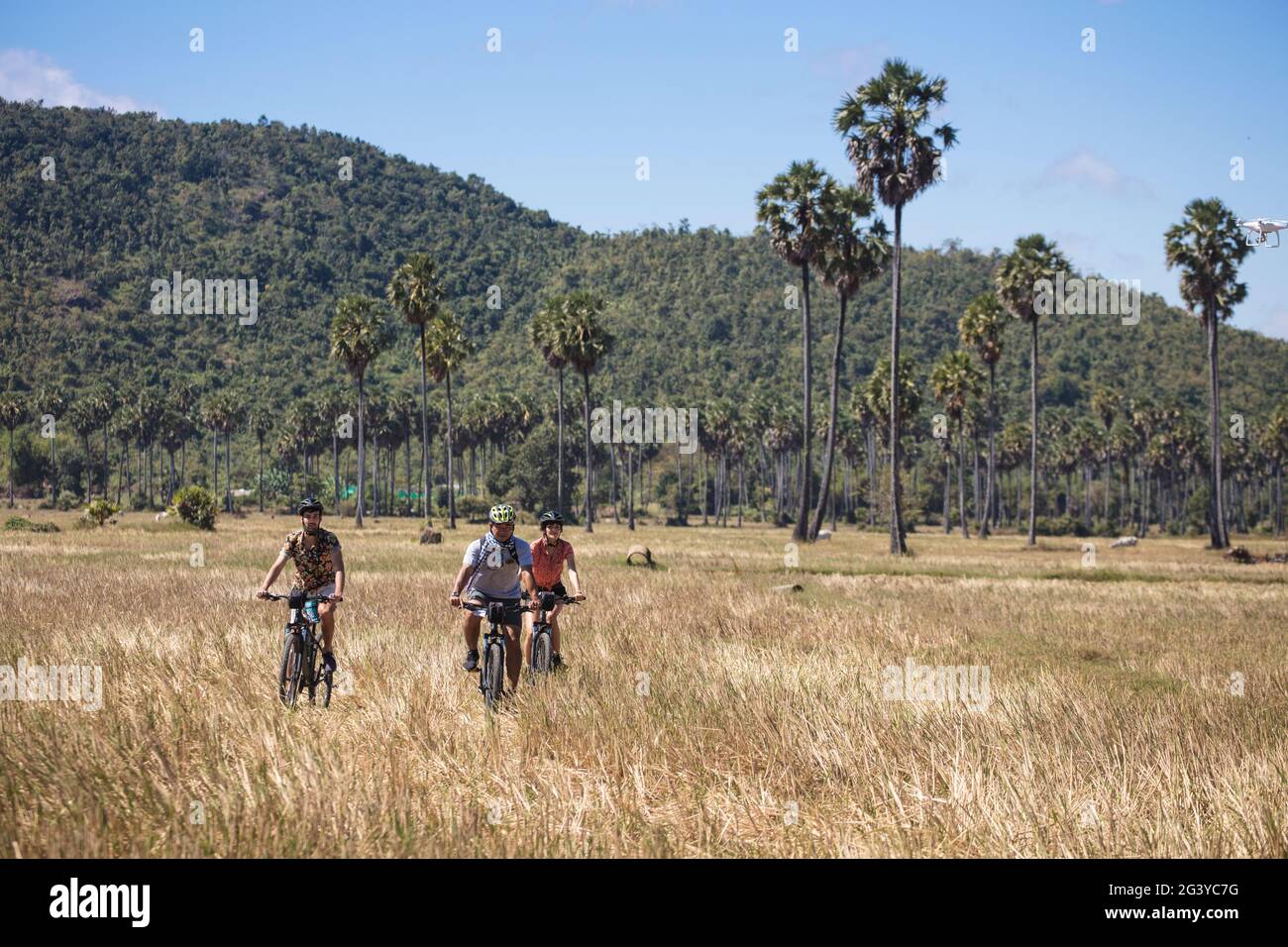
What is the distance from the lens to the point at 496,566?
11.8 m

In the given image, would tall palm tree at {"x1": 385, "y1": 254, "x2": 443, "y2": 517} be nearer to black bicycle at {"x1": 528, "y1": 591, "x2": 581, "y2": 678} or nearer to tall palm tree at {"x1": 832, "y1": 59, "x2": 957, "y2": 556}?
tall palm tree at {"x1": 832, "y1": 59, "x2": 957, "y2": 556}

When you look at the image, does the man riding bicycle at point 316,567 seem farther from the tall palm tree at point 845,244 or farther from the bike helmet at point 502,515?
the tall palm tree at point 845,244

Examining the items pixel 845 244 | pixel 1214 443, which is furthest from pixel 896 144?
pixel 1214 443

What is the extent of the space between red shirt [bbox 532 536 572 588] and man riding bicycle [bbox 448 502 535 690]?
95cm

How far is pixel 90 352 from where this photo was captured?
159625 millimetres

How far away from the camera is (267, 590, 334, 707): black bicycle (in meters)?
12.1

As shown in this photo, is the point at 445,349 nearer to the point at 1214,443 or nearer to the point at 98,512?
the point at 98,512

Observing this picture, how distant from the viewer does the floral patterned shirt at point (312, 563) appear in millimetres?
12547

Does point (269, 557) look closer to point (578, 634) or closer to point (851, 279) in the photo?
point (578, 634)

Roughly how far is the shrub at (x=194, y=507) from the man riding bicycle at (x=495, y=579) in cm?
4795

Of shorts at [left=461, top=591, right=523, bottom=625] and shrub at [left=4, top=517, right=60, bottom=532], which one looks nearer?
shorts at [left=461, top=591, right=523, bottom=625]

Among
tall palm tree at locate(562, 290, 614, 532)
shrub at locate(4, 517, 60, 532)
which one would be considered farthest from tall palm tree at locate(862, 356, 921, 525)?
shrub at locate(4, 517, 60, 532)

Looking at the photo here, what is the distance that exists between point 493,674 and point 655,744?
7.80 ft
